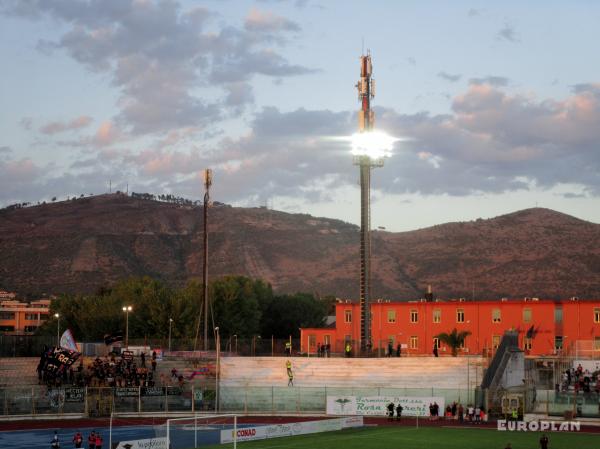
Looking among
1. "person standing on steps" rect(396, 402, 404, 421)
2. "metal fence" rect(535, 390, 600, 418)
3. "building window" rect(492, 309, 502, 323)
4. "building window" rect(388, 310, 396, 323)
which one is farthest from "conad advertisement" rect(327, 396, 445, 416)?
"building window" rect(388, 310, 396, 323)

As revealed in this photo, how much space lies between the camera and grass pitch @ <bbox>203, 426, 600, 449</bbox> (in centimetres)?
4850

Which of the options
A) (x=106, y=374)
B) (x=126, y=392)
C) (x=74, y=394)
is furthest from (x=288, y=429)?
(x=106, y=374)

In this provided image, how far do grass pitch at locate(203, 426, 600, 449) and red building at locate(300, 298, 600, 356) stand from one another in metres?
27.0

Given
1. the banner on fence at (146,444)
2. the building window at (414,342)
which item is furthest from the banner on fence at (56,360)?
the building window at (414,342)

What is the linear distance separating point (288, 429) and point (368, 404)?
40.3 feet

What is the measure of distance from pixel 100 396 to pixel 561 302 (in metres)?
44.3

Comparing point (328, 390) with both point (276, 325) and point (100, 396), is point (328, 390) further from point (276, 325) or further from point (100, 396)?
point (276, 325)

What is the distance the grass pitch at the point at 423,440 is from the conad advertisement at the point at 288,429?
0.53 m

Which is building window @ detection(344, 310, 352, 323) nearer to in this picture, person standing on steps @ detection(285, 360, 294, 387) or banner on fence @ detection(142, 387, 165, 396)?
person standing on steps @ detection(285, 360, 294, 387)

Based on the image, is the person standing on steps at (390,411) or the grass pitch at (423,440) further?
the person standing on steps at (390,411)

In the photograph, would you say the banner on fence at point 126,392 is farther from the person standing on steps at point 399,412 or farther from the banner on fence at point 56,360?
the person standing on steps at point 399,412

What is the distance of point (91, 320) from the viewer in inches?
4454

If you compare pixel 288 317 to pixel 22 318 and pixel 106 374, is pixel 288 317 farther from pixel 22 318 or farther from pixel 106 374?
pixel 106 374

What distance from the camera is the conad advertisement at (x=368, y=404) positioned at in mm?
63562
